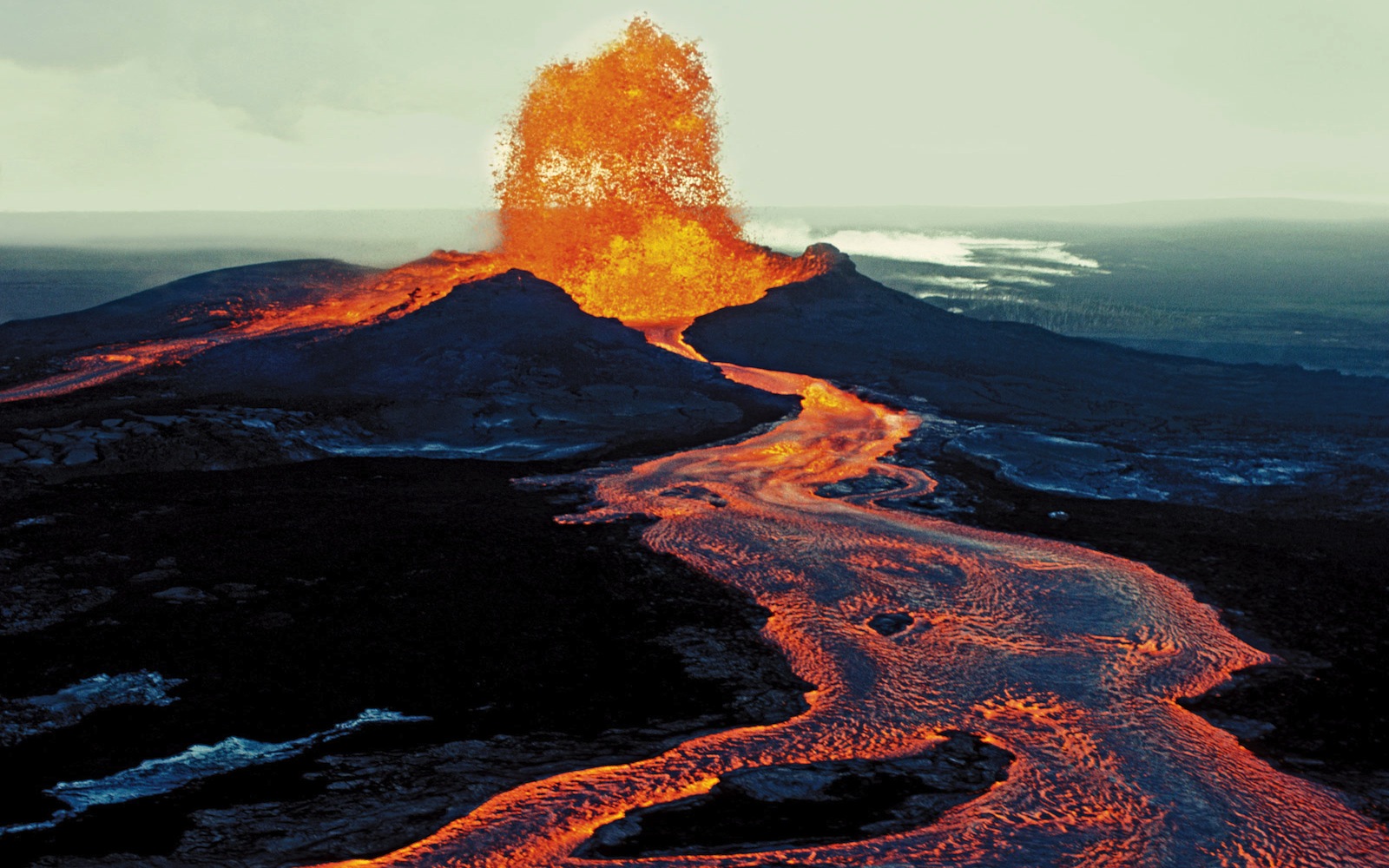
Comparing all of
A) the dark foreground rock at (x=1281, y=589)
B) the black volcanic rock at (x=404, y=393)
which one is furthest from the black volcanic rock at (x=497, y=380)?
the dark foreground rock at (x=1281, y=589)

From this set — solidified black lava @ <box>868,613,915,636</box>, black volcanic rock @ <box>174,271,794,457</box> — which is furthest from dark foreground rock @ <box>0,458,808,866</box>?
black volcanic rock @ <box>174,271,794,457</box>

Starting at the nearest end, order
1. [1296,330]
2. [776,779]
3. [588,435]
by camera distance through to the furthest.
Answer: [776,779] → [588,435] → [1296,330]

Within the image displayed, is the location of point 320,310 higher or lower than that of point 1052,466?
higher

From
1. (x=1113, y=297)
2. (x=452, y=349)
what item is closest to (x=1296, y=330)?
(x=1113, y=297)

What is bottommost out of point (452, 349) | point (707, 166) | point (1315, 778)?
point (1315, 778)

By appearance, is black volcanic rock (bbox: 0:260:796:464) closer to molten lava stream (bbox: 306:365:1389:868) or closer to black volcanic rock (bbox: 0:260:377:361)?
black volcanic rock (bbox: 0:260:377:361)

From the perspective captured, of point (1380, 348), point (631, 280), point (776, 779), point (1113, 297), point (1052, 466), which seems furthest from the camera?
point (1113, 297)

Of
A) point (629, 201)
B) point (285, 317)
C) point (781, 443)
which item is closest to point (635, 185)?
point (629, 201)

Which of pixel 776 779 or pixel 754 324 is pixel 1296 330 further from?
pixel 776 779
